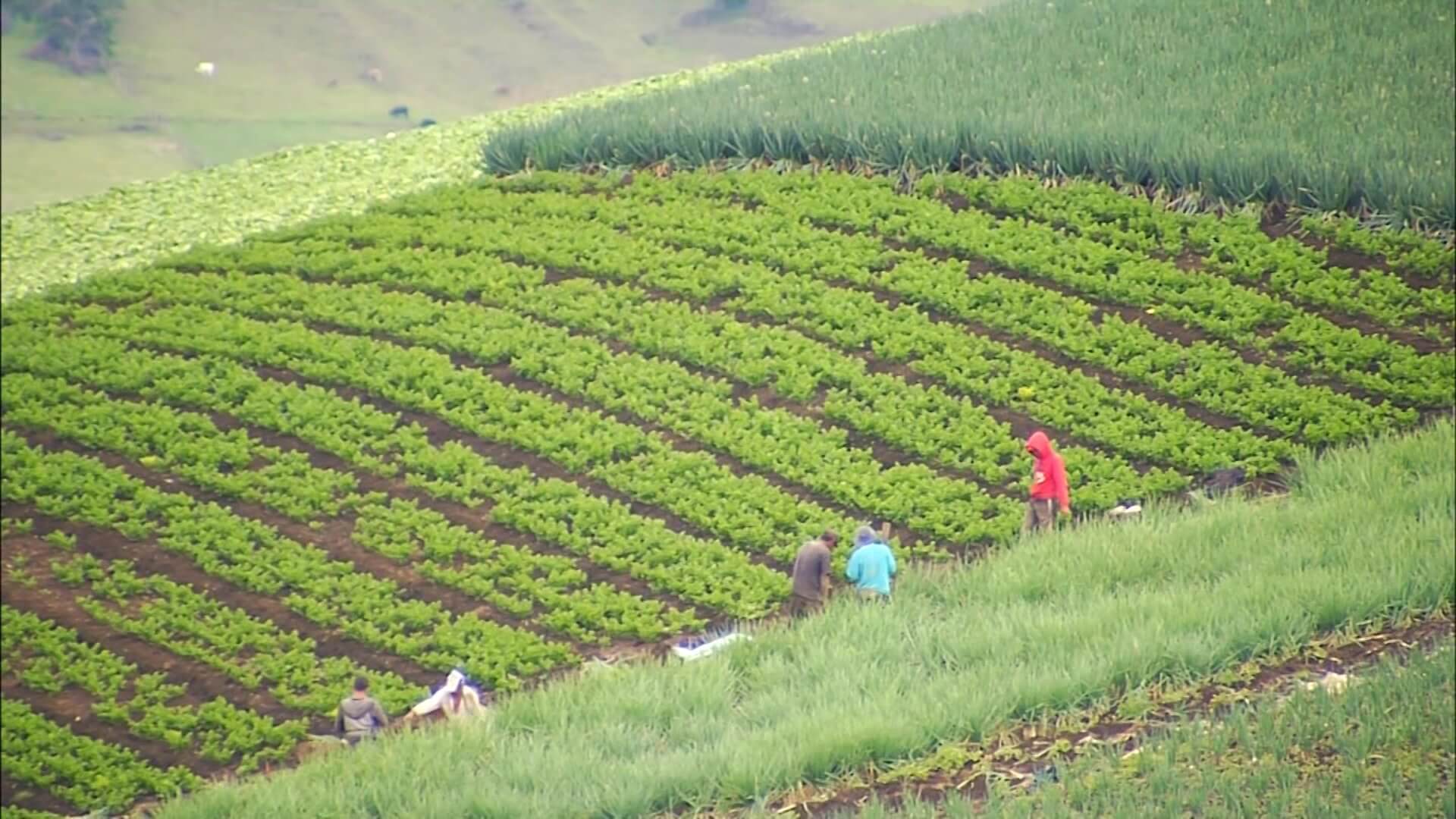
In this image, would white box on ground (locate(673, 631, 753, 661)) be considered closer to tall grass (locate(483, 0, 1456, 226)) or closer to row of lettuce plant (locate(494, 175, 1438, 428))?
row of lettuce plant (locate(494, 175, 1438, 428))

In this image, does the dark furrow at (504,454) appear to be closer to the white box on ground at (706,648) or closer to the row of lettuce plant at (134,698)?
the white box on ground at (706,648)

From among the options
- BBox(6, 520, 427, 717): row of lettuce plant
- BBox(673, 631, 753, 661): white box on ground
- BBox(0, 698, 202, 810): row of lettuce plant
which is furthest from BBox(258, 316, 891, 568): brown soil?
BBox(0, 698, 202, 810): row of lettuce plant

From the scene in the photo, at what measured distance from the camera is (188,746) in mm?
15078

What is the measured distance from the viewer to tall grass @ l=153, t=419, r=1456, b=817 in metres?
11.3

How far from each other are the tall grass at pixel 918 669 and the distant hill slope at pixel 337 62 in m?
37.9

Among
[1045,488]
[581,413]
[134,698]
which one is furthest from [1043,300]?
[134,698]

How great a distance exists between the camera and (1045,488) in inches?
646

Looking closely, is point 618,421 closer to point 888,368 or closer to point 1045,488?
point 888,368

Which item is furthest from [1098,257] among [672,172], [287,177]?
[287,177]

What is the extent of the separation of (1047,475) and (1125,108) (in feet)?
28.2

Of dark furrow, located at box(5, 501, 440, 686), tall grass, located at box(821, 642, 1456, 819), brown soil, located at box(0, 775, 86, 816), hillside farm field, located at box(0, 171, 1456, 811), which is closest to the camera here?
tall grass, located at box(821, 642, 1456, 819)

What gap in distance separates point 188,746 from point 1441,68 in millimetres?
17828

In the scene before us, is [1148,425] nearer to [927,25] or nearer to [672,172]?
[672,172]

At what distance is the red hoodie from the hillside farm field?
69 centimetres
